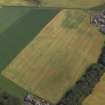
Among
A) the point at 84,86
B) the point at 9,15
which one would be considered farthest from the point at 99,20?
the point at 84,86

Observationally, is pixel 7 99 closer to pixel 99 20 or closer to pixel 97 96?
pixel 97 96

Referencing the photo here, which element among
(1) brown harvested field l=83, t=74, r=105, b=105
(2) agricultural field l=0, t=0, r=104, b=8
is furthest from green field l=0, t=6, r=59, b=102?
(1) brown harvested field l=83, t=74, r=105, b=105

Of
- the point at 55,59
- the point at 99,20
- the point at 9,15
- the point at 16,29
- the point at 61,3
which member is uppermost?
the point at 9,15

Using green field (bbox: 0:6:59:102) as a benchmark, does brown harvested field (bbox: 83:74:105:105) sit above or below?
below

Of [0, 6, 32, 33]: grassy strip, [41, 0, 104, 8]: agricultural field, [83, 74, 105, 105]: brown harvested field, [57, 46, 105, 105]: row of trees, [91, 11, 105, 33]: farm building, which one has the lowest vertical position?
[83, 74, 105, 105]: brown harvested field

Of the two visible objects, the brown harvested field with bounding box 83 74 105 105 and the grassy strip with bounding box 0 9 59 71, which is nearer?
the brown harvested field with bounding box 83 74 105 105

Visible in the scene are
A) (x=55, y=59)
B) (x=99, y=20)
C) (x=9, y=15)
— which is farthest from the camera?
(x=9, y=15)

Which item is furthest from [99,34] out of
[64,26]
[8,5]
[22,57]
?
[8,5]

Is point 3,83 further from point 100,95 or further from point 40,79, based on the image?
point 100,95

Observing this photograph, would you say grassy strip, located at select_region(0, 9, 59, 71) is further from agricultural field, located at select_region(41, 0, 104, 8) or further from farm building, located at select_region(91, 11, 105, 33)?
farm building, located at select_region(91, 11, 105, 33)
